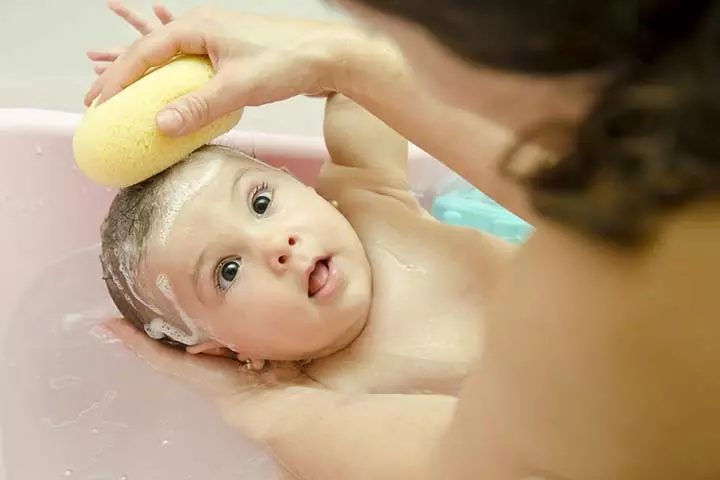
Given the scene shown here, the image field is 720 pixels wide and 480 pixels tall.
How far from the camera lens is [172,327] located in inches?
46.4

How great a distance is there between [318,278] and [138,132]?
29 cm

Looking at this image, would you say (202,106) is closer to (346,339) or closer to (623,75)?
(346,339)

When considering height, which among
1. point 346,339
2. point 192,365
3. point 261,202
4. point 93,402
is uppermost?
point 261,202

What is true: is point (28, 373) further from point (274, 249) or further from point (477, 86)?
point (477, 86)

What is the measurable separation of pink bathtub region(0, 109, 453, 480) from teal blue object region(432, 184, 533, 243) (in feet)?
0.74

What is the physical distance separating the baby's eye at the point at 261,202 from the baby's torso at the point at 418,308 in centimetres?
15

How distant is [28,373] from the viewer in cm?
139

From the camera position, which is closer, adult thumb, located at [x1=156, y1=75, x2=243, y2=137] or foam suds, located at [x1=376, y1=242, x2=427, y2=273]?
adult thumb, located at [x1=156, y1=75, x2=243, y2=137]

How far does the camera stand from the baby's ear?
3.86 ft

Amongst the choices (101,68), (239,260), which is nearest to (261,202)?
(239,260)

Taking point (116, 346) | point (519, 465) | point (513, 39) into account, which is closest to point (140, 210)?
point (116, 346)

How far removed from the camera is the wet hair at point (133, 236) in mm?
1119

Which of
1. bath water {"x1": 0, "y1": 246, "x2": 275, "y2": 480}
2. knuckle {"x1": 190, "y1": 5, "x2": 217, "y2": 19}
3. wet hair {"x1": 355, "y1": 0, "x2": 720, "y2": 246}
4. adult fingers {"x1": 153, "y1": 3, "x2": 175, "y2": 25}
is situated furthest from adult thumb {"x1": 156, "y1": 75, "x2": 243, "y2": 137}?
wet hair {"x1": 355, "y1": 0, "x2": 720, "y2": 246}

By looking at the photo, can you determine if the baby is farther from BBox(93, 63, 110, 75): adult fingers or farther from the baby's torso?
BBox(93, 63, 110, 75): adult fingers
